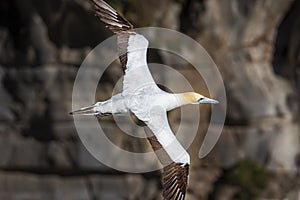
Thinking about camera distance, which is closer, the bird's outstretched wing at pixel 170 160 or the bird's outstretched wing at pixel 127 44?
the bird's outstretched wing at pixel 170 160

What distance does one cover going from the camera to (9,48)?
15.1ft

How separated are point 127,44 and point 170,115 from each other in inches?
94.1

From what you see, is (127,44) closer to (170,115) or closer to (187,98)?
(187,98)

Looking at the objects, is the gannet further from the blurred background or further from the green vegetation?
the green vegetation

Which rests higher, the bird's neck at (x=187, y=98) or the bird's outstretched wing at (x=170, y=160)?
the bird's neck at (x=187, y=98)

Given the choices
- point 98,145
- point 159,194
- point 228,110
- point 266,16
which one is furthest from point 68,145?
point 266,16

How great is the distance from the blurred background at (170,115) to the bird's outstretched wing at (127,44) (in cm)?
216

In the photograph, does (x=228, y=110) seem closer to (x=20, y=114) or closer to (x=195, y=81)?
(x=195, y=81)

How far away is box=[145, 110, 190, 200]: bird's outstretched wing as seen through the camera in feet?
6.65

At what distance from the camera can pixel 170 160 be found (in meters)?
2.05

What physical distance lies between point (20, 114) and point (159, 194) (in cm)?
93

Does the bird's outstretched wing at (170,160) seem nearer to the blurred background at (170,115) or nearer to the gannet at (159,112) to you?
the gannet at (159,112)

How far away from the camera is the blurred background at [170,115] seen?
4523 mm

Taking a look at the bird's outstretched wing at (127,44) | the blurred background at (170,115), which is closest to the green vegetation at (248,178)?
the blurred background at (170,115)
